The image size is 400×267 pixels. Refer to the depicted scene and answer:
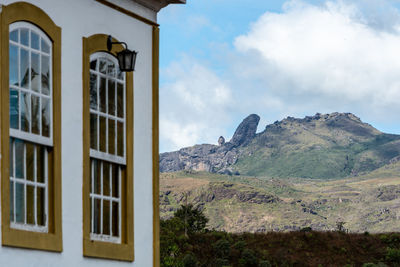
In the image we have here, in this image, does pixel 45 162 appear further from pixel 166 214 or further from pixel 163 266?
pixel 166 214

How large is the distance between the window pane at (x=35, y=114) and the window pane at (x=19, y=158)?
236 millimetres

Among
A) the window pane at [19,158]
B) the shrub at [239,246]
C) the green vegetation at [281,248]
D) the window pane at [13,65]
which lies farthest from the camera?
the shrub at [239,246]

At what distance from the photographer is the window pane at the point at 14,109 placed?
27.0 feet

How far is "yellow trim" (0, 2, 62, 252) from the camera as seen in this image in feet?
26.1

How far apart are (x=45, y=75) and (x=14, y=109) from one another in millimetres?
650

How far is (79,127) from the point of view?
30.3 ft

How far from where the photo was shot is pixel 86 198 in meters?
9.26

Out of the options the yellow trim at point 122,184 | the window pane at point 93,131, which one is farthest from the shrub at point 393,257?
the window pane at point 93,131

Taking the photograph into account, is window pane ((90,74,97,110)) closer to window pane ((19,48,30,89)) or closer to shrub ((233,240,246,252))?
window pane ((19,48,30,89))

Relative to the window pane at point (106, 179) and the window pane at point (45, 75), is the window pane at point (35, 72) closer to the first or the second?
the window pane at point (45, 75)

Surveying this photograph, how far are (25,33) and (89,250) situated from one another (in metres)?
2.29

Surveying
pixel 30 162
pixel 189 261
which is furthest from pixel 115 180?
pixel 189 261

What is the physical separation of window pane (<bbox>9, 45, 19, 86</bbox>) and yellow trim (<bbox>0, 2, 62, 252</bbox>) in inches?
4.9

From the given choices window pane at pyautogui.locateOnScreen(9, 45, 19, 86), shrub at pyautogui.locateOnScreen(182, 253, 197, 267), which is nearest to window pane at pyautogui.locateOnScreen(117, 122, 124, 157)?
window pane at pyautogui.locateOnScreen(9, 45, 19, 86)
